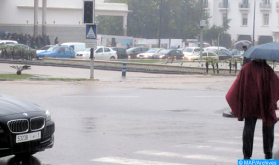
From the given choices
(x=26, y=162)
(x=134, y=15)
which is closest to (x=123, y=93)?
(x=26, y=162)

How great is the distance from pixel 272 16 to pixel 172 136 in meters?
78.2

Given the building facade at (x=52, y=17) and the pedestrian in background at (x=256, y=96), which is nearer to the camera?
the pedestrian in background at (x=256, y=96)

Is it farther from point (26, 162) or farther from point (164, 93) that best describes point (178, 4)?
point (26, 162)

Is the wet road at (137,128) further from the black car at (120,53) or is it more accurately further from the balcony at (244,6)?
the balcony at (244,6)

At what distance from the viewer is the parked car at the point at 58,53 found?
43344 mm

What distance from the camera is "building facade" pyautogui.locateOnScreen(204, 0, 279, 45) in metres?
84.3

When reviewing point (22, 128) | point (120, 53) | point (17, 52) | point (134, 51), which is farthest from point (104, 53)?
point (22, 128)

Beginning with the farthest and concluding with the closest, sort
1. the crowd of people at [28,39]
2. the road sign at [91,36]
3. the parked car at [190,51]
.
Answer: the crowd of people at [28,39], the parked car at [190,51], the road sign at [91,36]

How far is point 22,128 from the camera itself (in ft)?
23.8

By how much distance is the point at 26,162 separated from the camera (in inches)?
301

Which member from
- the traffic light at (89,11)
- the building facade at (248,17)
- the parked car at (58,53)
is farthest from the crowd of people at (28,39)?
the building facade at (248,17)

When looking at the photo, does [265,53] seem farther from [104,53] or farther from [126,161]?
[104,53]

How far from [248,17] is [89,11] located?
6562 centimetres

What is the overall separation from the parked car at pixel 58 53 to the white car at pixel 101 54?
2.99 ft
